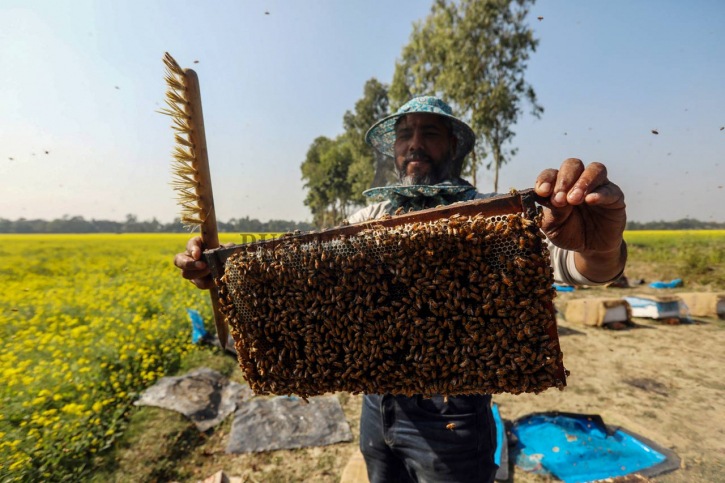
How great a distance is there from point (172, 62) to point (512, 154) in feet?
65.3

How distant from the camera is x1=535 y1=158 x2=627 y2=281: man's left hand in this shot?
158 cm

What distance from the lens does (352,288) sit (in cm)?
191

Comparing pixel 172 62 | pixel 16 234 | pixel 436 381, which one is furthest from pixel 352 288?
pixel 16 234

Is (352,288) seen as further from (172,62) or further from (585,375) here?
(585,375)

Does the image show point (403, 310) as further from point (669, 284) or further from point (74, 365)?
point (669, 284)

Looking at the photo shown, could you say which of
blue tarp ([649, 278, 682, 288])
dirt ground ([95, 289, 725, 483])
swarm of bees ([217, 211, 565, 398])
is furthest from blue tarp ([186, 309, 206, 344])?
blue tarp ([649, 278, 682, 288])

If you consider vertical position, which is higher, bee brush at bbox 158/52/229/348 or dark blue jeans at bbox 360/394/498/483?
bee brush at bbox 158/52/229/348

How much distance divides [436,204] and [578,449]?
5.01 m

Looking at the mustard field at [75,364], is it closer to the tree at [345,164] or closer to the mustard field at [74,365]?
the mustard field at [74,365]

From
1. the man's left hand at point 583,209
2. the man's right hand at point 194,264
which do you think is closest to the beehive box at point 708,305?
the man's left hand at point 583,209

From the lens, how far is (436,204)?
299cm

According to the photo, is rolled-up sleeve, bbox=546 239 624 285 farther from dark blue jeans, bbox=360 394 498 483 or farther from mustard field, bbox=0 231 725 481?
mustard field, bbox=0 231 725 481

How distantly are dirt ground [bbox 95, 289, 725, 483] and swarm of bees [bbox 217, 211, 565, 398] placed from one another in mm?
3852

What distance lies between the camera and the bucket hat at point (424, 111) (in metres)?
3.28
